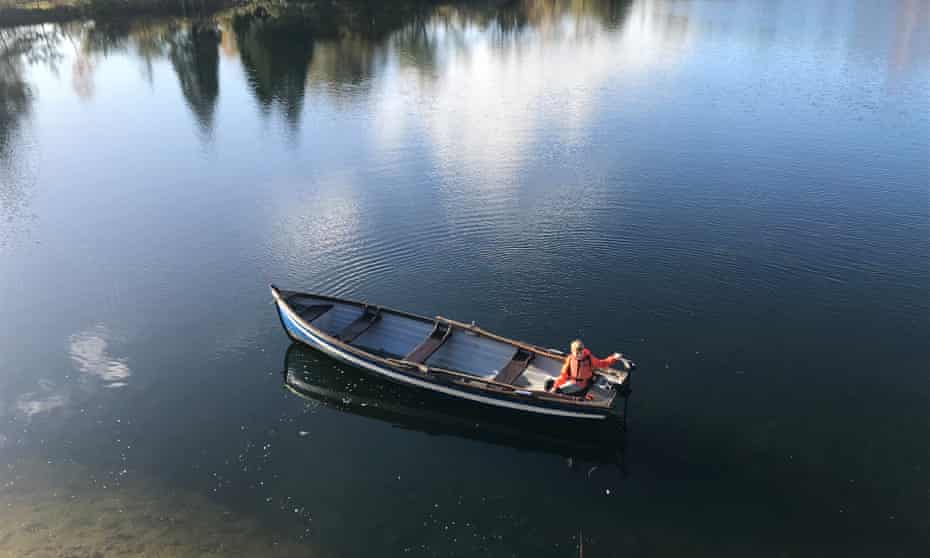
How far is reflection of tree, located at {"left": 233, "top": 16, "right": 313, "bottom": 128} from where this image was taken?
186 ft

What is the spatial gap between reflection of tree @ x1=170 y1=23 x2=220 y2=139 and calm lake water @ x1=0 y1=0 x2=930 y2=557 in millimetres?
955

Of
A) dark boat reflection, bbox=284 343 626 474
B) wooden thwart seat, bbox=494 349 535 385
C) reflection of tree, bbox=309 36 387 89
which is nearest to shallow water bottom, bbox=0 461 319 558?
dark boat reflection, bbox=284 343 626 474

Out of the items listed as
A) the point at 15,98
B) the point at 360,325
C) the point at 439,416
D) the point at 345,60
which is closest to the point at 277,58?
the point at 345,60

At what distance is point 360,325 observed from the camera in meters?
24.9

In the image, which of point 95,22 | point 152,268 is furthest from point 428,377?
point 95,22

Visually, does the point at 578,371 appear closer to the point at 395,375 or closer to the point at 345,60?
→ the point at 395,375

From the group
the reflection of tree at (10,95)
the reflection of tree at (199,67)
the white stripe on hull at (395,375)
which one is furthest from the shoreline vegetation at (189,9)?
the white stripe on hull at (395,375)

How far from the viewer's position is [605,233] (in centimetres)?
3284

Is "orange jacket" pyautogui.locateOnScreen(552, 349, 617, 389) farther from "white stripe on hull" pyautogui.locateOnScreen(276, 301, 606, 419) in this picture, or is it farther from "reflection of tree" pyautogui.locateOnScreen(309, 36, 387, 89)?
"reflection of tree" pyautogui.locateOnScreen(309, 36, 387, 89)

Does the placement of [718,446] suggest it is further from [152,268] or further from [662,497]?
[152,268]

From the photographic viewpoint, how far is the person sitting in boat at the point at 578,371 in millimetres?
20547

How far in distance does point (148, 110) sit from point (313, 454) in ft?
148

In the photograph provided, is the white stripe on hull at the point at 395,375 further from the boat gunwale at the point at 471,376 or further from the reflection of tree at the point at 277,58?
the reflection of tree at the point at 277,58

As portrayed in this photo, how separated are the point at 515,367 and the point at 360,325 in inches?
246
